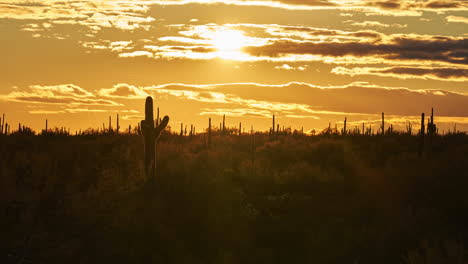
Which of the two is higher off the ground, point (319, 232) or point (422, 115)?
point (422, 115)

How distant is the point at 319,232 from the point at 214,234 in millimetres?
3001

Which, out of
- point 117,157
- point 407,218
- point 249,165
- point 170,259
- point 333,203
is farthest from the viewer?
point 117,157

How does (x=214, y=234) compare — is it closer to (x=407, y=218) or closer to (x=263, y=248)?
(x=263, y=248)

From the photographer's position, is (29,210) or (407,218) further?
(29,210)

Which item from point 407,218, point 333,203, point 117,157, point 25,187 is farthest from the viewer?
point 117,157

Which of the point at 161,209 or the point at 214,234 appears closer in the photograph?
the point at 214,234

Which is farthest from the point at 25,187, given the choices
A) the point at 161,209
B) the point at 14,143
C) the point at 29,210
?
the point at 14,143

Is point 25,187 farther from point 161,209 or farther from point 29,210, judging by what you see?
point 161,209

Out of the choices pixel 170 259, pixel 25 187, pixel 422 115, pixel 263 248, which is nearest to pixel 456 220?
pixel 263 248

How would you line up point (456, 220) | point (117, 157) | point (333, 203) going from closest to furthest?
point (456, 220)
point (333, 203)
point (117, 157)

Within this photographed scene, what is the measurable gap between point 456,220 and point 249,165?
1079cm

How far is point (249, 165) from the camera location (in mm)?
29812

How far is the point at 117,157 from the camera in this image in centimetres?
3319

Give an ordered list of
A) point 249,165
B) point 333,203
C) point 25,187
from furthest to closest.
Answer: point 249,165 → point 25,187 → point 333,203
